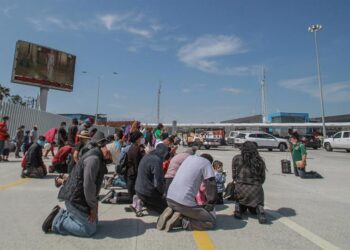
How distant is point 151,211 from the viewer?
19.6ft

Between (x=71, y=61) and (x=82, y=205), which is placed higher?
(x=71, y=61)

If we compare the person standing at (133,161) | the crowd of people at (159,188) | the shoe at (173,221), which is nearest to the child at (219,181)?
the crowd of people at (159,188)

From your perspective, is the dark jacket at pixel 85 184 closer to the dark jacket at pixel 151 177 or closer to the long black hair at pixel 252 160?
the dark jacket at pixel 151 177

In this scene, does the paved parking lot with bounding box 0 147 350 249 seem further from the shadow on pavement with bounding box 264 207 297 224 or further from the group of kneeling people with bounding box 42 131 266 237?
the group of kneeling people with bounding box 42 131 266 237

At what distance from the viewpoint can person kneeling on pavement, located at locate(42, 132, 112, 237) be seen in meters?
4.34

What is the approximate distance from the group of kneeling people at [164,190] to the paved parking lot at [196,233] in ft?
0.64

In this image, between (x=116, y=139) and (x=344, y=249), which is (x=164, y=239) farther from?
(x=116, y=139)

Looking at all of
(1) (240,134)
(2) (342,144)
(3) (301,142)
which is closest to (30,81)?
(1) (240,134)

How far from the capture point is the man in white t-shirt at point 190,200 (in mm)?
4859

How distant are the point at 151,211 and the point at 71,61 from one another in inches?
1159

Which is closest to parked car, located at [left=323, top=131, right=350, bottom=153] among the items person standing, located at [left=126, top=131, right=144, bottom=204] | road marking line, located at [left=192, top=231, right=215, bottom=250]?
person standing, located at [left=126, top=131, right=144, bottom=204]

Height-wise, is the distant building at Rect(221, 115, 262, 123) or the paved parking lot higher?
the distant building at Rect(221, 115, 262, 123)

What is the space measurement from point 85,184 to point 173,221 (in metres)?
1.50

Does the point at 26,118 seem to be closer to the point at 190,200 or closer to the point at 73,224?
the point at 73,224
